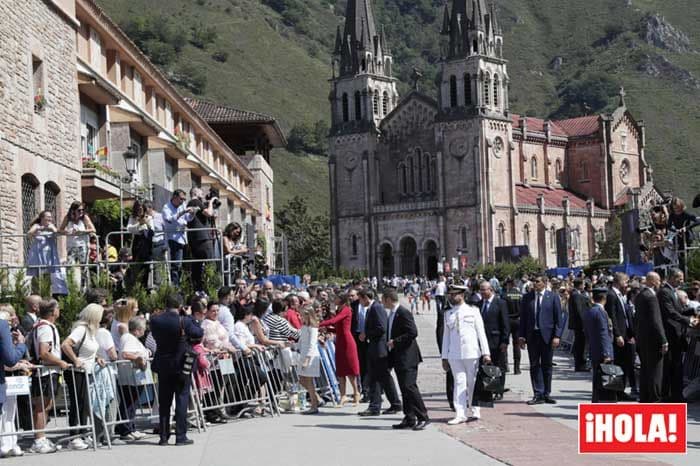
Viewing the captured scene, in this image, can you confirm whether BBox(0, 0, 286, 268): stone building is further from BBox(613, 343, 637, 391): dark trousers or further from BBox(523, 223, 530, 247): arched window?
BBox(523, 223, 530, 247): arched window

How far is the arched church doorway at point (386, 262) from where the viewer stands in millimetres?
97438

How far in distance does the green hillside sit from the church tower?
20344mm

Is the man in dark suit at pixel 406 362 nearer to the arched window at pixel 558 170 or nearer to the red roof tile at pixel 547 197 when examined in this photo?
the red roof tile at pixel 547 197

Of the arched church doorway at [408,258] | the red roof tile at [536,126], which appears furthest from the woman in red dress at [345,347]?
the red roof tile at [536,126]

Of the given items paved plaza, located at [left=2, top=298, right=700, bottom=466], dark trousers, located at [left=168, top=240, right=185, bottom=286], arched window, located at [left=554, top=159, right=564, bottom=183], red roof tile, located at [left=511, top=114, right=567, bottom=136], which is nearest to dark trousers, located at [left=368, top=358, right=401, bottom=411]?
paved plaza, located at [left=2, top=298, right=700, bottom=466]

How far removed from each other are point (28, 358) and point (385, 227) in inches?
3270

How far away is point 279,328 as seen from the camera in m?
18.3

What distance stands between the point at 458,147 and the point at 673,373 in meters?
76.8

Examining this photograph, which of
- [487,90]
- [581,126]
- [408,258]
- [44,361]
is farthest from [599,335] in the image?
[581,126]

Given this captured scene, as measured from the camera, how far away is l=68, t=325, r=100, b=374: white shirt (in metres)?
14.1

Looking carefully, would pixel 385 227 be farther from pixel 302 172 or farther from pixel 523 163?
pixel 302 172

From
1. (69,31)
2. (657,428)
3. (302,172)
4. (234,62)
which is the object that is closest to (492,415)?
(657,428)

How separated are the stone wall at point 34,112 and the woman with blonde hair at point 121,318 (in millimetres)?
4423

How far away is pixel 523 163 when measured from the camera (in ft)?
336
